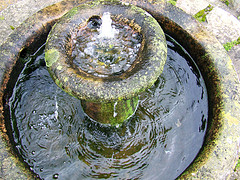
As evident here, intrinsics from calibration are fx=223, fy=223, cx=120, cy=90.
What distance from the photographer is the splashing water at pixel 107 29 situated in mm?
2562

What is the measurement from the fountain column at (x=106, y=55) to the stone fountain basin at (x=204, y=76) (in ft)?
2.38

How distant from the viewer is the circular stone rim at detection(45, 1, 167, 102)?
2.01 m

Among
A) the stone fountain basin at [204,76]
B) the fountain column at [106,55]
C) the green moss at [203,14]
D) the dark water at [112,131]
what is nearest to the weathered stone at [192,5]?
the green moss at [203,14]

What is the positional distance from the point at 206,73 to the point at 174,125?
81 cm

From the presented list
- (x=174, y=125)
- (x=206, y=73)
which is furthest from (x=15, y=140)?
(x=206, y=73)

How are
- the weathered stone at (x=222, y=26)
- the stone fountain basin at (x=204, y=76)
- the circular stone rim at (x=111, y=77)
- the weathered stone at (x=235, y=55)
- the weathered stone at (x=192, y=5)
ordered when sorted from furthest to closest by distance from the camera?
the weathered stone at (x=192, y=5) < the weathered stone at (x=222, y=26) < the weathered stone at (x=235, y=55) < the stone fountain basin at (x=204, y=76) < the circular stone rim at (x=111, y=77)

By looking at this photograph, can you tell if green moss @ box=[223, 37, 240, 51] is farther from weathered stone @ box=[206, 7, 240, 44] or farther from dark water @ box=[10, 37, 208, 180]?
dark water @ box=[10, 37, 208, 180]

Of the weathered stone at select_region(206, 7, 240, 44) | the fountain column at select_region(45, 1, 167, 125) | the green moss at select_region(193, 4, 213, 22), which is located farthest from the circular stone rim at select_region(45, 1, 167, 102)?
the weathered stone at select_region(206, 7, 240, 44)

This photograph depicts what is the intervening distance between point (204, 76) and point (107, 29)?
146 cm

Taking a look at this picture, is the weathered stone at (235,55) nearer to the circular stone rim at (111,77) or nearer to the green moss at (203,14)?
the green moss at (203,14)

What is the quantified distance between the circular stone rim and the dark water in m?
1.02

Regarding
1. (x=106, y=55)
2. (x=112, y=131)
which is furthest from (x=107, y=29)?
(x=112, y=131)

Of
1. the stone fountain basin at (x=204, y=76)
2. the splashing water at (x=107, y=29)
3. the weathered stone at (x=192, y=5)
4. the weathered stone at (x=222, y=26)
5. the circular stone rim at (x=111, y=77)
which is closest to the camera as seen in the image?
the circular stone rim at (x=111, y=77)

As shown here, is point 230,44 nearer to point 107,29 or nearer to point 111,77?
point 107,29
